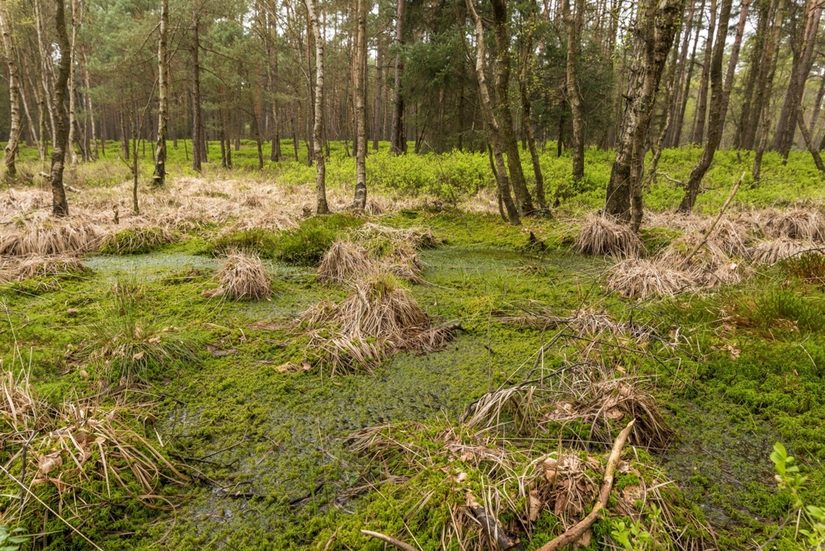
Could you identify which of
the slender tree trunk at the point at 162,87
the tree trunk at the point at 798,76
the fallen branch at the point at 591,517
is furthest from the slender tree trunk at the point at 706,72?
the fallen branch at the point at 591,517

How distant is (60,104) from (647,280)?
7629 mm

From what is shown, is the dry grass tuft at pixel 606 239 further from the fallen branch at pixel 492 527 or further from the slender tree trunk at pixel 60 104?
the slender tree trunk at pixel 60 104

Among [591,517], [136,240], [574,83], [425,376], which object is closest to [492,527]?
[591,517]

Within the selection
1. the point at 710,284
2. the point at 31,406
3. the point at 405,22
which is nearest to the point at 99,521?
the point at 31,406

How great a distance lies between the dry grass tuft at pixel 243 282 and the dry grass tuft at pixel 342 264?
30.3 inches

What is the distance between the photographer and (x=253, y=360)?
3.47m

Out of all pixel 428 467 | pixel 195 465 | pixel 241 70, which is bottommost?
pixel 195 465

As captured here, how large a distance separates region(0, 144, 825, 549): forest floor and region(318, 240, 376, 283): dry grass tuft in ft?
0.95

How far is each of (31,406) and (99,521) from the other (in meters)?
0.87

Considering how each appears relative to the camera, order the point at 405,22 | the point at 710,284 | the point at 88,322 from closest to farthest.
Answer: the point at 88,322, the point at 710,284, the point at 405,22

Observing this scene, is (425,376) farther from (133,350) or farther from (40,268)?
(40,268)

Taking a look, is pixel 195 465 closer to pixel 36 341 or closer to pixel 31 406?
pixel 31 406

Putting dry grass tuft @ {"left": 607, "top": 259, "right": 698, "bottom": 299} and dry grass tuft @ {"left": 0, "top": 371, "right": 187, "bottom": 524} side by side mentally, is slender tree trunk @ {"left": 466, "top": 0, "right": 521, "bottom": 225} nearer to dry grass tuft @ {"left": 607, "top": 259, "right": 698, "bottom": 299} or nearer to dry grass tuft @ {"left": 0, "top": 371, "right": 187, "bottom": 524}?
dry grass tuft @ {"left": 607, "top": 259, "right": 698, "bottom": 299}

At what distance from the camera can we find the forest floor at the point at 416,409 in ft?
6.05
